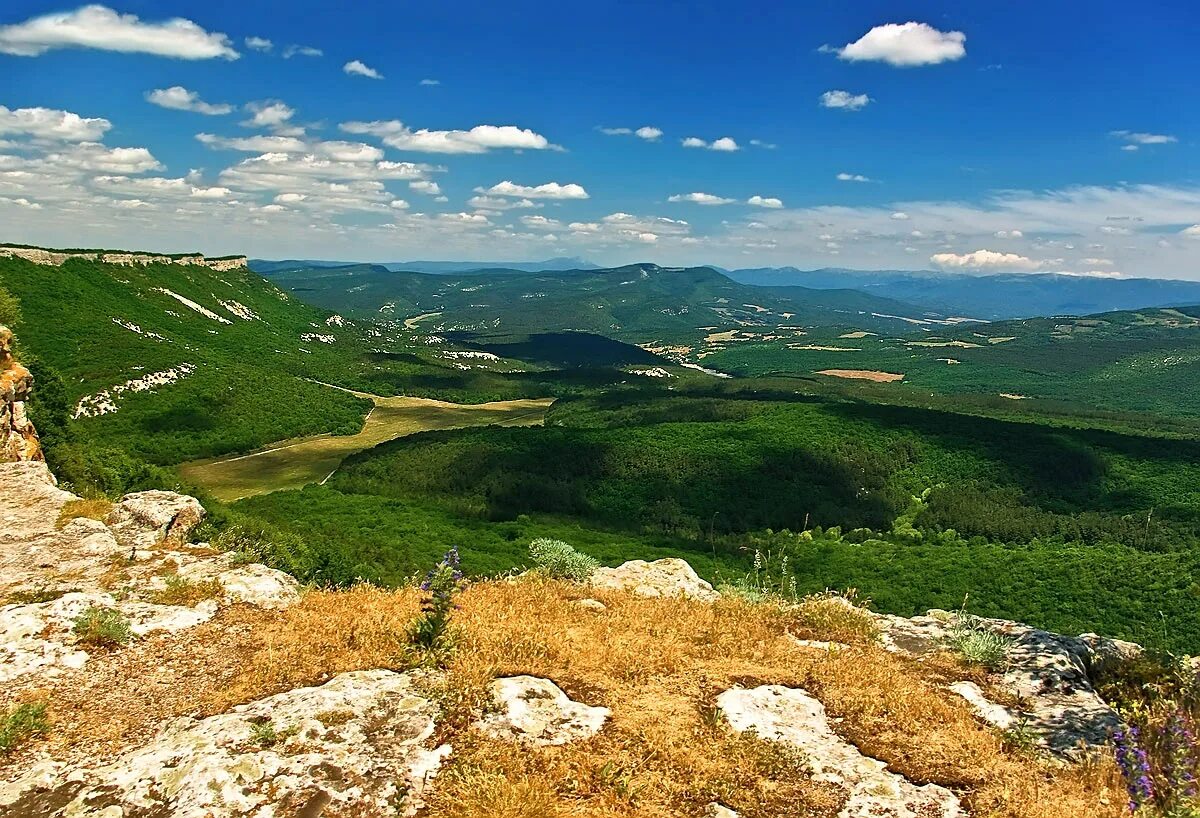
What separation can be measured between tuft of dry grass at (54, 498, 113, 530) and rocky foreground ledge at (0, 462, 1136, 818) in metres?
2.75

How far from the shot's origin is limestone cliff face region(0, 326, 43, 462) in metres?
22.1

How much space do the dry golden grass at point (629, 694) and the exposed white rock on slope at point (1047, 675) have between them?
2.63ft

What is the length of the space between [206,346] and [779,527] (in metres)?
159

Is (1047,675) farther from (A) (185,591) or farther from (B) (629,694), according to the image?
(A) (185,591)

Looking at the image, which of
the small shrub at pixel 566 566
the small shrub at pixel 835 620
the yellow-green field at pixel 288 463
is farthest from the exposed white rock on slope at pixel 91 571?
the yellow-green field at pixel 288 463

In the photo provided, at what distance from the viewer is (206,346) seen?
178250mm

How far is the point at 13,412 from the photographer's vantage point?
23.6 meters

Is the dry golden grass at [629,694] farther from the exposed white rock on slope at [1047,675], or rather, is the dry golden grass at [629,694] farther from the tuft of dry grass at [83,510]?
the tuft of dry grass at [83,510]

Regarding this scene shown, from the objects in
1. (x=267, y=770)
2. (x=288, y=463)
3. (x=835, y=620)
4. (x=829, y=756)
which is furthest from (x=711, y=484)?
(x=267, y=770)

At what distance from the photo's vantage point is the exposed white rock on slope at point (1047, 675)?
912 cm

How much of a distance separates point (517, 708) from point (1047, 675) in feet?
28.9

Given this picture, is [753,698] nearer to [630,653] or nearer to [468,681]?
[630,653]

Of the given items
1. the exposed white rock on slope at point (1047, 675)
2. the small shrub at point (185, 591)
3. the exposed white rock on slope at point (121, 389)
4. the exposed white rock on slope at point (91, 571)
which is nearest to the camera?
the exposed white rock on slope at point (1047, 675)

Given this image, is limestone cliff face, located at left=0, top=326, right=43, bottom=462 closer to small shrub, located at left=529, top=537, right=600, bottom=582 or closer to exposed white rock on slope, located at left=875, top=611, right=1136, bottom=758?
small shrub, located at left=529, top=537, right=600, bottom=582
